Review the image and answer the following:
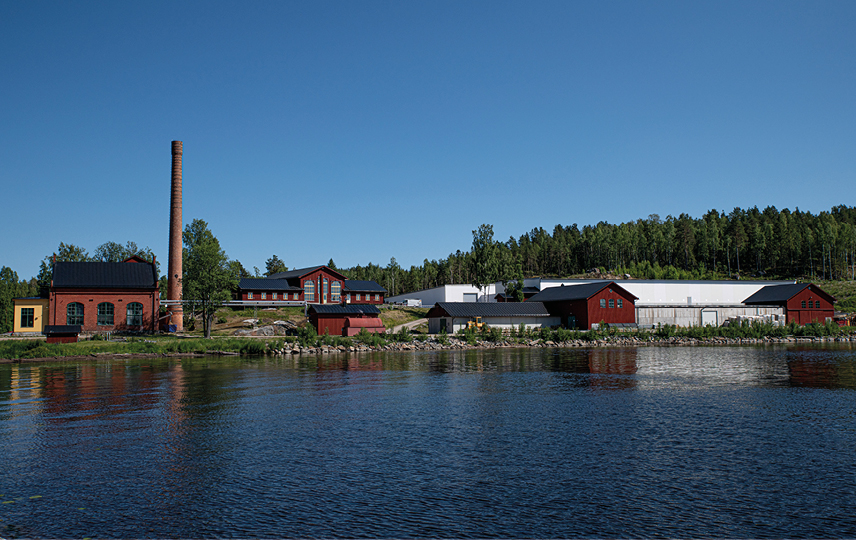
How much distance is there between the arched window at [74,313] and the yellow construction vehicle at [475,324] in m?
41.4

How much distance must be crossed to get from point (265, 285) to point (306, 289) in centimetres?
581

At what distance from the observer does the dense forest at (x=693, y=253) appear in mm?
122375

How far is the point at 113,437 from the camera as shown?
55.9 feet

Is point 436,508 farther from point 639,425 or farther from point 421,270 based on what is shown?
point 421,270

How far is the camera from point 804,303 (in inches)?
3017

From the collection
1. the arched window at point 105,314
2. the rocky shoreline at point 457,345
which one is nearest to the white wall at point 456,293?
the rocky shoreline at point 457,345

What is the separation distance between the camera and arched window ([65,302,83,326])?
193 feet

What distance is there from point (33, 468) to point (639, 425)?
1705 centimetres

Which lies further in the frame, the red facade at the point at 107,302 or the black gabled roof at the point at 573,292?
the black gabled roof at the point at 573,292

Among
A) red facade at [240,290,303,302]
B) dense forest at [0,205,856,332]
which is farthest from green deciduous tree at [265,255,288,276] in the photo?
red facade at [240,290,303,302]

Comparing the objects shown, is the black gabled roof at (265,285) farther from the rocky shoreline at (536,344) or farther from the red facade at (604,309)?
the red facade at (604,309)

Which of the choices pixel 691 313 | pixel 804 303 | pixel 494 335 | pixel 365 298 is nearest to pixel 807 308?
pixel 804 303

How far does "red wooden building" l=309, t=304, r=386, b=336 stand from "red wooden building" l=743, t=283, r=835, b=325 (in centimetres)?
5466

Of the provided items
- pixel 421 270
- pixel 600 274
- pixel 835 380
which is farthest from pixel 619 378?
pixel 421 270
